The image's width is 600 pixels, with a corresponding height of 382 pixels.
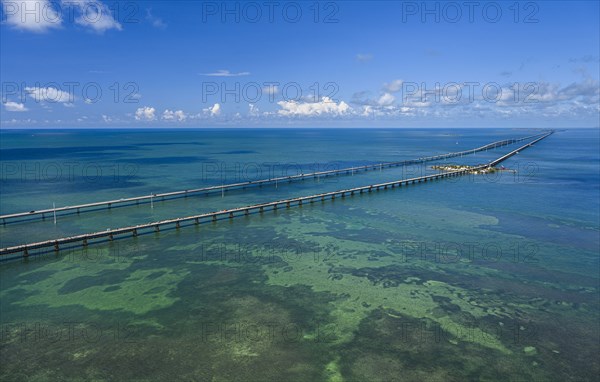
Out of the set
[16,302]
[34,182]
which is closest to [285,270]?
[16,302]

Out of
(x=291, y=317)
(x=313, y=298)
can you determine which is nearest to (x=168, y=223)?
(x=313, y=298)

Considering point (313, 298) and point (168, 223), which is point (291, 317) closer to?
point (313, 298)

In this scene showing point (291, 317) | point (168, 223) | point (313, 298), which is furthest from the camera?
point (168, 223)

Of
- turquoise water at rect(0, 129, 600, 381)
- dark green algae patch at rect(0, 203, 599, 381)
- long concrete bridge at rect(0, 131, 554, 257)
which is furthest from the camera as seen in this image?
long concrete bridge at rect(0, 131, 554, 257)

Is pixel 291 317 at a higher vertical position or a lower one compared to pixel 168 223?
lower

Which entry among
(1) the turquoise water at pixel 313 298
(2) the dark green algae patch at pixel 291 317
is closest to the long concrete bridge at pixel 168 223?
(1) the turquoise water at pixel 313 298

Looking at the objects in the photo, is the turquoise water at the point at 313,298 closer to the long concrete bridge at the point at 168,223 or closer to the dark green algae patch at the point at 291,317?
the dark green algae patch at the point at 291,317

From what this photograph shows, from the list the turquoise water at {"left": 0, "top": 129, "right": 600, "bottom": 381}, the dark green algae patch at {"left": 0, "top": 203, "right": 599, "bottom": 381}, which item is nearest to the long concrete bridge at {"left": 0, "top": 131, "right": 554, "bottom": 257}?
the turquoise water at {"left": 0, "top": 129, "right": 600, "bottom": 381}

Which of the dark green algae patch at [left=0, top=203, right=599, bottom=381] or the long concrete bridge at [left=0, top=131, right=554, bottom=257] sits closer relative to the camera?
the dark green algae patch at [left=0, top=203, right=599, bottom=381]

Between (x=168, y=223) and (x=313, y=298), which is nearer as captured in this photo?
(x=313, y=298)

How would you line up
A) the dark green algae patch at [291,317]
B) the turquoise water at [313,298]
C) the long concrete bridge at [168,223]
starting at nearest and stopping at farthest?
the dark green algae patch at [291,317], the turquoise water at [313,298], the long concrete bridge at [168,223]

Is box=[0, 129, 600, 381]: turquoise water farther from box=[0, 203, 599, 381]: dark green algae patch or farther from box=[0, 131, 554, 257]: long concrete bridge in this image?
box=[0, 131, 554, 257]: long concrete bridge

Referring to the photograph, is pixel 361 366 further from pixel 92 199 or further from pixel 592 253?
pixel 92 199
